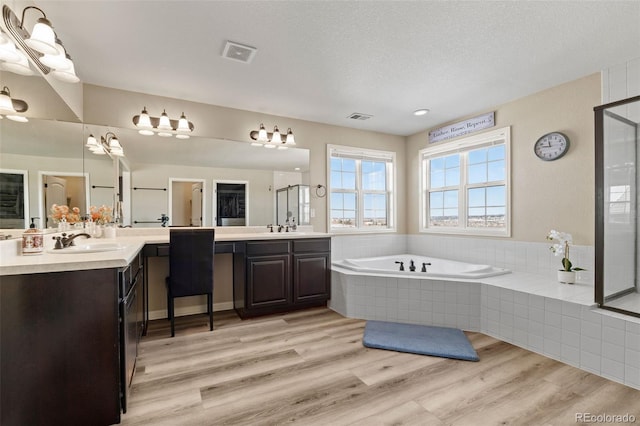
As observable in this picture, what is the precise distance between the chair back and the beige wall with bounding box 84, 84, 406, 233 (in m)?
A: 1.01

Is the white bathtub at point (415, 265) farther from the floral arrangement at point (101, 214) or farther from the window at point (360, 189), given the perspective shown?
the floral arrangement at point (101, 214)

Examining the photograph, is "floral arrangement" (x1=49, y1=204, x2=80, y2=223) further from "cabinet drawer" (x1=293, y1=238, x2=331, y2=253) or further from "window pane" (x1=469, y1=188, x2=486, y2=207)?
"window pane" (x1=469, y1=188, x2=486, y2=207)

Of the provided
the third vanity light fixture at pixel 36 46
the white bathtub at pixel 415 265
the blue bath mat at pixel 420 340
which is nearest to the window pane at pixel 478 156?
the white bathtub at pixel 415 265

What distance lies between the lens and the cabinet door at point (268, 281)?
3.17m

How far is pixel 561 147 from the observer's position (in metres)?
3.02

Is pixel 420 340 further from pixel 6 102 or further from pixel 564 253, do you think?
pixel 6 102

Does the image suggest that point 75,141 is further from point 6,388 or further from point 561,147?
point 561,147

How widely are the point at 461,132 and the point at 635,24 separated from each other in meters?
1.99

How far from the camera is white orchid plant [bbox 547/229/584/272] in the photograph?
2.86 meters

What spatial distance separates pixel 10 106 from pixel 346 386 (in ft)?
8.37

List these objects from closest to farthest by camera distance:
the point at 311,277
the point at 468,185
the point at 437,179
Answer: the point at 311,277, the point at 468,185, the point at 437,179

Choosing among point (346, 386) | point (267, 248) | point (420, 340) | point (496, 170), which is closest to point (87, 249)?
point (267, 248)

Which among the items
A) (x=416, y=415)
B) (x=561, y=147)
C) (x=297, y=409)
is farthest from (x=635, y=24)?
(x=297, y=409)

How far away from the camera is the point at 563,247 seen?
293cm
